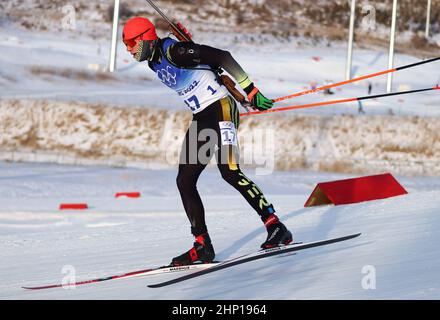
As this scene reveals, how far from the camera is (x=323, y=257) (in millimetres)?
5582

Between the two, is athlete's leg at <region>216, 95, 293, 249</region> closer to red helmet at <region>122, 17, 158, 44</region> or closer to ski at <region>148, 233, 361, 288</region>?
ski at <region>148, 233, 361, 288</region>

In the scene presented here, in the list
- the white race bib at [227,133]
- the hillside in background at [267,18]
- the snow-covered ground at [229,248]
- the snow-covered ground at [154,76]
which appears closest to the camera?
the snow-covered ground at [229,248]

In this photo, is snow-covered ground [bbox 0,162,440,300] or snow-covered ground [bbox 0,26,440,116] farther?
snow-covered ground [bbox 0,26,440,116]

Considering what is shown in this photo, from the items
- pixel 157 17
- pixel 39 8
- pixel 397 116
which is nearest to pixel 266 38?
pixel 157 17

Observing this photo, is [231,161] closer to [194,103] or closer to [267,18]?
[194,103]

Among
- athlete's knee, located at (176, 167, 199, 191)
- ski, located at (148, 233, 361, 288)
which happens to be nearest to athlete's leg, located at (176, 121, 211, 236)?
athlete's knee, located at (176, 167, 199, 191)

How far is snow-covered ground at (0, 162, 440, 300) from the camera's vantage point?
4.72 meters

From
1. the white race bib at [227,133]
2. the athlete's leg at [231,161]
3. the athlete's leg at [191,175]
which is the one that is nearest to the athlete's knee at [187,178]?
the athlete's leg at [191,175]

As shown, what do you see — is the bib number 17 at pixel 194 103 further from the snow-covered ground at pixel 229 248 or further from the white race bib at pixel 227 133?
the snow-covered ground at pixel 229 248

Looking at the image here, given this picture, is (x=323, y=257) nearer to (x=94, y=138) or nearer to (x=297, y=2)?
(x=94, y=138)

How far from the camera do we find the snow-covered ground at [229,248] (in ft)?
15.5

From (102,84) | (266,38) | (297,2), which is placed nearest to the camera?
(102,84)

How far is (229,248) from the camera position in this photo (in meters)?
6.87
